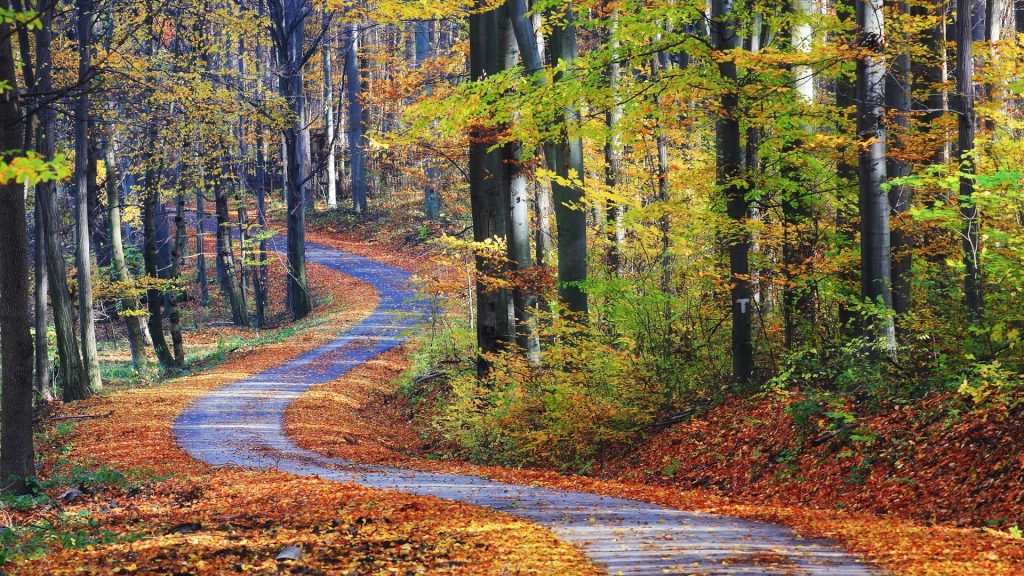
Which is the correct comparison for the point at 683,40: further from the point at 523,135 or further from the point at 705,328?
the point at 705,328

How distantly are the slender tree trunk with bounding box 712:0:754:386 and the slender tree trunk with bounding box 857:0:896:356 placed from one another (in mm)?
1398

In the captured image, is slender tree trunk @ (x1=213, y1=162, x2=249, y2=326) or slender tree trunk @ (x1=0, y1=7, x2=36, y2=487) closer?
slender tree trunk @ (x1=0, y1=7, x2=36, y2=487)

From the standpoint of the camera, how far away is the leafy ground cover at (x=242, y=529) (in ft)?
18.9

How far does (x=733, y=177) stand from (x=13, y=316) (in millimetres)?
8056

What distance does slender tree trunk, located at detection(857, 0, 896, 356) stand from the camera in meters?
9.12

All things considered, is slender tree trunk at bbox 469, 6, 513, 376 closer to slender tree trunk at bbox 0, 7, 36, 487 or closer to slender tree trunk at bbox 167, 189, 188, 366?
slender tree trunk at bbox 0, 7, 36, 487

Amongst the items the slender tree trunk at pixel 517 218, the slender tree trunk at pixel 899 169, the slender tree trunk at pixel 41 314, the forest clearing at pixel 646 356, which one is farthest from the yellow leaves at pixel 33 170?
the slender tree trunk at pixel 41 314

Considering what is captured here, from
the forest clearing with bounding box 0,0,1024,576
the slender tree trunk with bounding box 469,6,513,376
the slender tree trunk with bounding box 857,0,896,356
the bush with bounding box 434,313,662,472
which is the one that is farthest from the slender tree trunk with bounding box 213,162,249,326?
the slender tree trunk with bounding box 857,0,896,356

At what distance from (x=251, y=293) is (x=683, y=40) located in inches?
1390

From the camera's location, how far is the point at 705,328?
12.7 meters

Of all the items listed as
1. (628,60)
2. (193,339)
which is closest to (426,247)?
(193,339)

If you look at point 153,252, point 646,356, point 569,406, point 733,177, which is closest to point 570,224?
point 646,356

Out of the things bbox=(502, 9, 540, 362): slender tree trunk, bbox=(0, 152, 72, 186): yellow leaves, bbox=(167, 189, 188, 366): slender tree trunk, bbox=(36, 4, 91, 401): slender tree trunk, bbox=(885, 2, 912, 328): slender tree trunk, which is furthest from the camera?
bbox=(167, 189, 188, 366): slender tree trunk

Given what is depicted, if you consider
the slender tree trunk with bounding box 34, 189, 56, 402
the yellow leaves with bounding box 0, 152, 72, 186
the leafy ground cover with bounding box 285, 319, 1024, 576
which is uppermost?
the yellow leaves with bounding box 0, 152, 72, 186
